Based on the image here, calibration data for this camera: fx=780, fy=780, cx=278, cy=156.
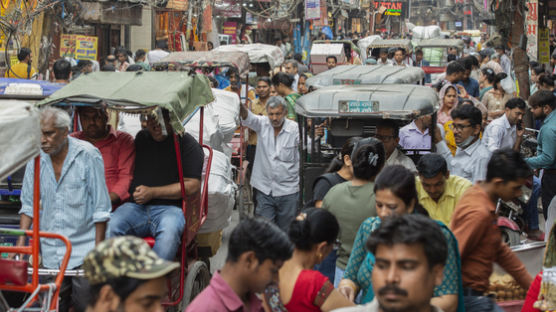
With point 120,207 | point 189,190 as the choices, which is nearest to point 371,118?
point 189,190

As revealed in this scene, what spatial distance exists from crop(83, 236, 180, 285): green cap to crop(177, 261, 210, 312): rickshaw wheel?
354cm

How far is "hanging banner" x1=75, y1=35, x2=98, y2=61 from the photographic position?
1573cm

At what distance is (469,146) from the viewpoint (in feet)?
22.4

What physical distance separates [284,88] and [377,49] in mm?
16277

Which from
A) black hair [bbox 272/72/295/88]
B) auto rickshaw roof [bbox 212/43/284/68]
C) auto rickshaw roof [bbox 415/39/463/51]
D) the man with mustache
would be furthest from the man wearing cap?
auto rickshaw roof [bbox 415/39/463/51]

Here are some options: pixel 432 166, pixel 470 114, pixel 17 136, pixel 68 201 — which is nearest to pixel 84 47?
pixel 470 114

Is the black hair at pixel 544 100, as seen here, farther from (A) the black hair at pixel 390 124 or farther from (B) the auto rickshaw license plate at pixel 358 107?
(B) the auto rickshaw license plate at pixel 358 107

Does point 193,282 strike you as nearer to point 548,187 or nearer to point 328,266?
point 328,266

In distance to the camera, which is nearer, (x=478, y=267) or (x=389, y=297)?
(x=389, y=297)

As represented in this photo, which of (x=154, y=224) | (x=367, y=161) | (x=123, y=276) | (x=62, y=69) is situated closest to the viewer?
(x=123, y=276)

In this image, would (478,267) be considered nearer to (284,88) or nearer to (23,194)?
(23,194)

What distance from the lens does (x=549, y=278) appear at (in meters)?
3.73

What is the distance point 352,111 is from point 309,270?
406 cm

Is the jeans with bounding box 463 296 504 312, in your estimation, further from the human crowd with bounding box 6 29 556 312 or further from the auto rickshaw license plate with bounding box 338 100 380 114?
the auto rickshaw license plate with bounding box 338 100 380 114
